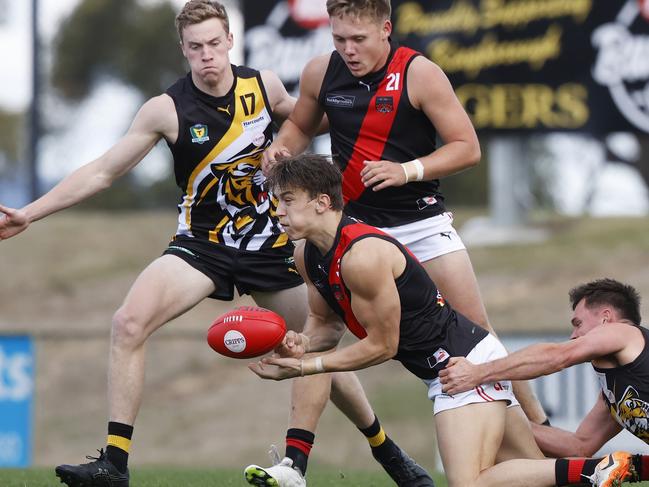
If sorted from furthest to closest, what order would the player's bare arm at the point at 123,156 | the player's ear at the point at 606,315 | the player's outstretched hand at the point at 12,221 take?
1. the player's bare arm at the point at 123,156
2. the player's outstretched hand at the point at 12,221
3. the player's ear at the point at 606,315

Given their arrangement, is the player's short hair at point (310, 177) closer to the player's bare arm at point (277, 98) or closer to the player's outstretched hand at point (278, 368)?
the player's outstretched hand at point (278, 368)

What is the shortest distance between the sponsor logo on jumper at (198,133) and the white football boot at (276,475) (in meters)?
1.61

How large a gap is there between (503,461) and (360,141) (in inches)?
65.6

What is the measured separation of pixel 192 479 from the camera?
7.11 metres

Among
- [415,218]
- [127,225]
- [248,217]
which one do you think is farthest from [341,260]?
[127,225]

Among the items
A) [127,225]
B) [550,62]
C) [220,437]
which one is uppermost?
[550,62]

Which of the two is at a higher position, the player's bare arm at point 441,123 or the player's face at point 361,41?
the player's face at point 361,41

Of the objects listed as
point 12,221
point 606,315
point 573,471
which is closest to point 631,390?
point 606,315

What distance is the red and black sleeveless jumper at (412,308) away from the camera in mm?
5234

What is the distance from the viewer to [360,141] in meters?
5.96

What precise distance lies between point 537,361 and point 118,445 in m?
2.02

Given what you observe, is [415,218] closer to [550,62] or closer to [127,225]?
[550,62]

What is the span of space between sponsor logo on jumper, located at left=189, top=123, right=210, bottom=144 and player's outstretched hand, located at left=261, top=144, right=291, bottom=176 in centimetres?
37

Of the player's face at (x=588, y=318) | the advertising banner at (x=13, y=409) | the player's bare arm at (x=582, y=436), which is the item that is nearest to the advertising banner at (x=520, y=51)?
the advertising banner at (x=13, y=409)
